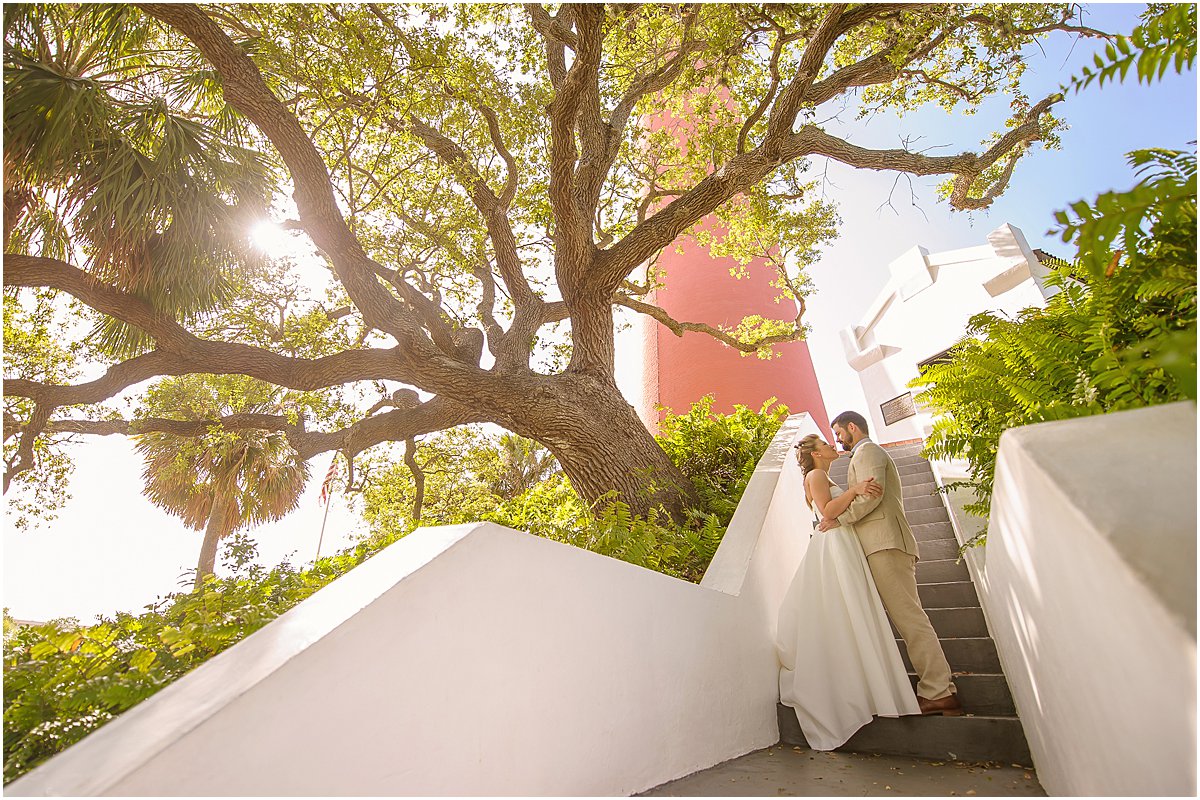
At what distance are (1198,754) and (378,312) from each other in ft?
18.4

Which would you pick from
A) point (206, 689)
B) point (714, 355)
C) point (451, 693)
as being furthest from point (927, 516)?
point (714, 355)

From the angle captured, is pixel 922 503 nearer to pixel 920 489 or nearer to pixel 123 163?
pixel 920 489

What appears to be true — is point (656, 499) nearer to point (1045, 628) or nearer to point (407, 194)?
point (1045, 628)

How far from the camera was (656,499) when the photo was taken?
17.7ft

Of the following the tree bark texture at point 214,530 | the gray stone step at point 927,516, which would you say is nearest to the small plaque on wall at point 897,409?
the gray stone step at point 927,516

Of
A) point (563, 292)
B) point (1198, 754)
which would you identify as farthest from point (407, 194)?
point (1198, 754)

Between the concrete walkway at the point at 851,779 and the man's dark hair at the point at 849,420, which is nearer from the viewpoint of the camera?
the concrete walkway at the point at 851,779

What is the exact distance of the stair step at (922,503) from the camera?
6.15 m

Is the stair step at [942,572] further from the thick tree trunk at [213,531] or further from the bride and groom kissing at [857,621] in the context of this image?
the thick tree trunk at [213,531]

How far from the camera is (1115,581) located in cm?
115

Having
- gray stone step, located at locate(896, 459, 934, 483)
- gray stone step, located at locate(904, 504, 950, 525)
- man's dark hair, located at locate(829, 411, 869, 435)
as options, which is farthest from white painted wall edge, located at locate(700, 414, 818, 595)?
gray stone step, located at locate(896, 459, 934, 483)

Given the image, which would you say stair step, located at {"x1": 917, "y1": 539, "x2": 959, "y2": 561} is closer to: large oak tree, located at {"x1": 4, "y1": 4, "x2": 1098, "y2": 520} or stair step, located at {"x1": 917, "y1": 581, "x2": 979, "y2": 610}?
stair step, located at {"x1": 917, "y1": 581, "x2": 979, "y2": 610}

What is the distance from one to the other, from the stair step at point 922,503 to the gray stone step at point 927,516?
5 cm

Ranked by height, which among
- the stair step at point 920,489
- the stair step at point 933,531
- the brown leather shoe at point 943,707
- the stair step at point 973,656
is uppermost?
the stair step at point 920,489
